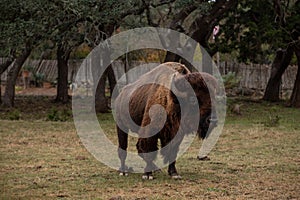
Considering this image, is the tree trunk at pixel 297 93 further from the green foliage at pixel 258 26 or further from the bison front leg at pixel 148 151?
the bison front leg at pixel 148 151

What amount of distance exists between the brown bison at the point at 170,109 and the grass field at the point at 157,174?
1.79 ft

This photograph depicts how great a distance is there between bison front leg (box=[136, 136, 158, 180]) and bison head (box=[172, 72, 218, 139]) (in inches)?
25.0

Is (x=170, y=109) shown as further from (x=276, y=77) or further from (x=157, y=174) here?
(x=276, y=77)

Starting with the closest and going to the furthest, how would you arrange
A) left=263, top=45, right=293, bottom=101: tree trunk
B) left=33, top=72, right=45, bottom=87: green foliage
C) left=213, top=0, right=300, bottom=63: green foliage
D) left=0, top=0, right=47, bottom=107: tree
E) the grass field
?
the grass field, left=0, top=0, right=47, bottom=107: tree, left=213, top=0, right=300, bottom=63: green foliage, left=263, top=45, right=293, bottom=101: tree trunk, left=33, top=72, right=45, bottom=87: green foliage

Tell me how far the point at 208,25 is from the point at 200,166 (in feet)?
38.7

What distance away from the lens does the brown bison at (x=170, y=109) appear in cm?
800

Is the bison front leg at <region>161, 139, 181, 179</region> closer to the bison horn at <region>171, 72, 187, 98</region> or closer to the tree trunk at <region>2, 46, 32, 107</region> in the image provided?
the bison horn at <region>171, 72, 187, 98</region>

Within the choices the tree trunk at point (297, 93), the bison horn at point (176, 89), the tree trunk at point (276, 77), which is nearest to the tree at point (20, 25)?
the bison horn at point (176, 89)

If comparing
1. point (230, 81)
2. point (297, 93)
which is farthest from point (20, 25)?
point (230, 81)

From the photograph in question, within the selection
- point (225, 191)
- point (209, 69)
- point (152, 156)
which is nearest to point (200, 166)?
point (152, 156)

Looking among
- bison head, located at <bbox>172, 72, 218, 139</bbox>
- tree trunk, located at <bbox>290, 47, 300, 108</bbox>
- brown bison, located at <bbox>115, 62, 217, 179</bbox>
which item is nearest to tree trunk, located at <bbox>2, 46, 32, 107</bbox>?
tree trunk, located at <bbox>290, 47, 300, 108</bbox>

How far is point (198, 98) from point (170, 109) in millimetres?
438

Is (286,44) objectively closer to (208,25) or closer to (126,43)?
(208,25)

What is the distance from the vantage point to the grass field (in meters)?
7.61
